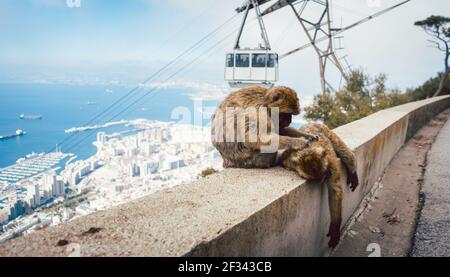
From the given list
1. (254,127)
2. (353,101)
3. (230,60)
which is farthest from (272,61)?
(254,127)

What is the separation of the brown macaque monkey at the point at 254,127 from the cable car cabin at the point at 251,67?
15.5 m

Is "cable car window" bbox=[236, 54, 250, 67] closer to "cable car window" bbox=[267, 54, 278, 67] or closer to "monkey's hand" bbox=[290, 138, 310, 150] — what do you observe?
"cable car window" bbox=[267, 54, 278, 67]

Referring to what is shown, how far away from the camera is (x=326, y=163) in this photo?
204 cm

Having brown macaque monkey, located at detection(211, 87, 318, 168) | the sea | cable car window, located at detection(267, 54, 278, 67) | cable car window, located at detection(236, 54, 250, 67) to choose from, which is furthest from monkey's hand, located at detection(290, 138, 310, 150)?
cable car window, located at detection(236, 54, 250, 67)

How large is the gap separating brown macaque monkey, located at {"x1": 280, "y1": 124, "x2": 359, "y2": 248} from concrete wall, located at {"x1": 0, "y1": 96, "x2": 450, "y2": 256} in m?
0.09

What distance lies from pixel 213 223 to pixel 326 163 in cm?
103

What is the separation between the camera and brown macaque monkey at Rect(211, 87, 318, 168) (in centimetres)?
226

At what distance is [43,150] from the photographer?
15.0 m

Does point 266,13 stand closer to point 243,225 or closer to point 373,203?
point 373,203

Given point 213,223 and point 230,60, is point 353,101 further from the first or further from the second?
point 213,223

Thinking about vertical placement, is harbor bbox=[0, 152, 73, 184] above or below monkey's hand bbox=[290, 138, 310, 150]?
below

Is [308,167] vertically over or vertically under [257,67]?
under
